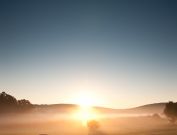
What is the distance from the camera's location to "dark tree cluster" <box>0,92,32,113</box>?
13712 centimetres

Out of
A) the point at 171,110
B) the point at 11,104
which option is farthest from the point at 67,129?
the point at 171,110

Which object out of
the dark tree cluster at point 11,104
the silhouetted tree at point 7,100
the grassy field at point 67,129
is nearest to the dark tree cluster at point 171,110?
the grassy field at point 67,129

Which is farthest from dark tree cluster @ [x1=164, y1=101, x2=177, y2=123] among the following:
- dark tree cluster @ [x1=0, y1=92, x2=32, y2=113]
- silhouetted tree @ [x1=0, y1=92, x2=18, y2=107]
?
silhouetted tree @ [x1=0, y1=92, x2=18, y2=107]

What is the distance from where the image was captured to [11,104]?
139 meters

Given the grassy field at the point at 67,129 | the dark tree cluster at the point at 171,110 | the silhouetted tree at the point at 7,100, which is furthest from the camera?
the dark tree cluster at the point at 171,110

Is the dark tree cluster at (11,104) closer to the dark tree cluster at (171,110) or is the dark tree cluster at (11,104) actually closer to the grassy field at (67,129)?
the grassy field at (67,129)

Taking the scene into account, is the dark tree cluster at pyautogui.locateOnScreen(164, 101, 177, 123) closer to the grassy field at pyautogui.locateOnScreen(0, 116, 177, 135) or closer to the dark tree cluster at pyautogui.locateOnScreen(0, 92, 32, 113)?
the grassy field at pyautogui.locateOnScreen(0, 116, 177, 135)

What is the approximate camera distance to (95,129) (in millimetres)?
121312

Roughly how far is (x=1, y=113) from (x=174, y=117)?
7599 centimetres

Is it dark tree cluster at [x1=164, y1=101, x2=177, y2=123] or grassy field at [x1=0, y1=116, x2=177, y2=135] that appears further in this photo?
dark tree cluster at [x1=164, y1=101, x2=177, y2=123]

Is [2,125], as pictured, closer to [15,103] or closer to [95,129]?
[15,103]

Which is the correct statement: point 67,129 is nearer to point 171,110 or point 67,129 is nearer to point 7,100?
point 7,100

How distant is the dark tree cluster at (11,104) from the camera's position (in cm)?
13712

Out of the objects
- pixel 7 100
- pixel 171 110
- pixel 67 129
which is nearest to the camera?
pixel 67 129
